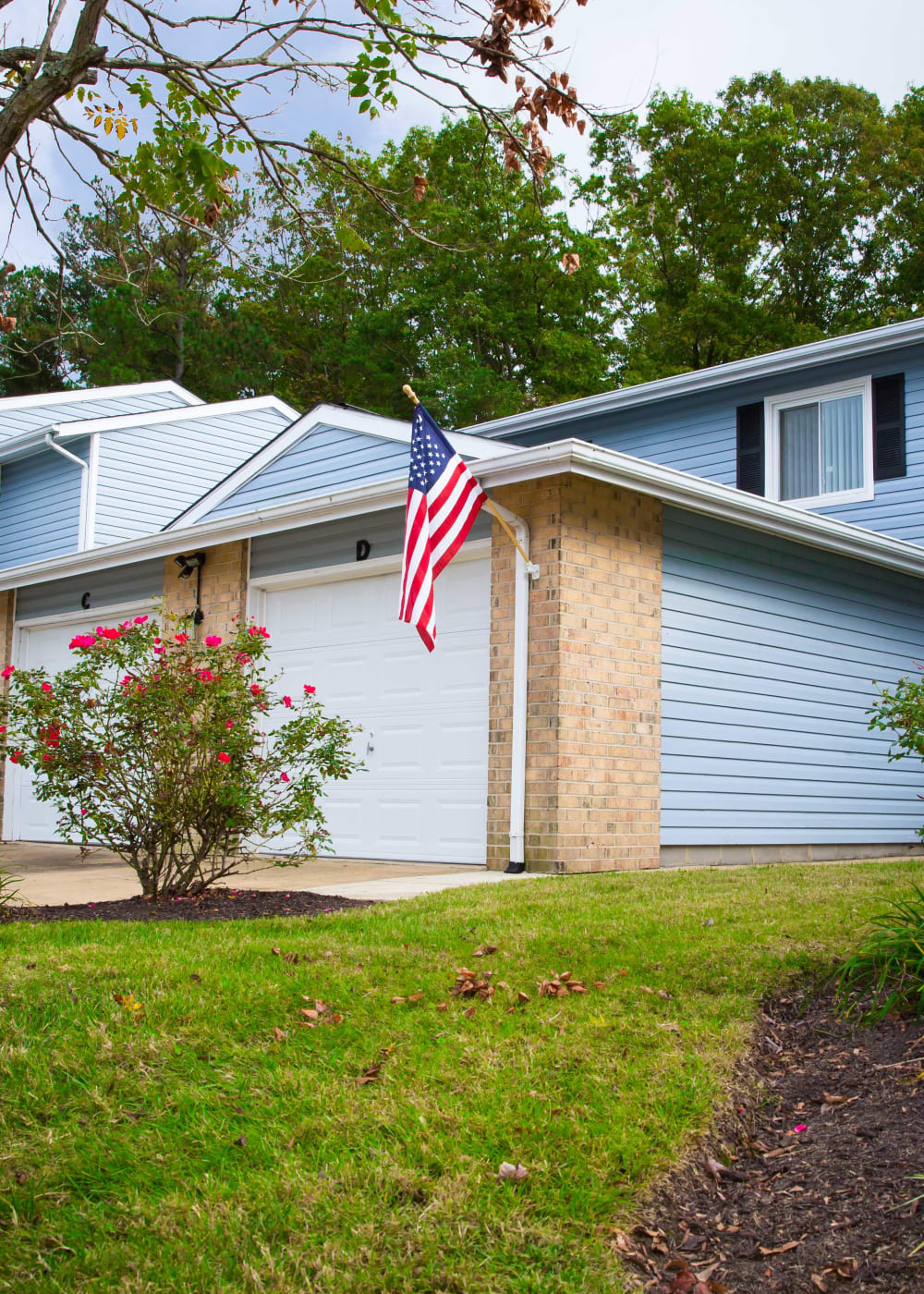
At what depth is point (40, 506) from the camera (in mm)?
18594

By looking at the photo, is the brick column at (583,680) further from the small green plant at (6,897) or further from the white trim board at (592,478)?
the small green plant at (6,897)

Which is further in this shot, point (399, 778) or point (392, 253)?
point (392, 253)

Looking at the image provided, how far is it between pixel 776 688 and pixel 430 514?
4181mm

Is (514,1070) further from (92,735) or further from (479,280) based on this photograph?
(479,280)

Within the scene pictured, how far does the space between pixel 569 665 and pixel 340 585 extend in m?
2.96

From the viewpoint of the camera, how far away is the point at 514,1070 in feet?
11.9

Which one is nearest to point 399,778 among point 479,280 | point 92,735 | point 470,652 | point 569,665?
point 470,652

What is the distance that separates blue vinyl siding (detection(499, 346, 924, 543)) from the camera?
13.2m

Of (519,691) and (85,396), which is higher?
(85,396)

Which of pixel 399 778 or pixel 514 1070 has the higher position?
pixel 399 778

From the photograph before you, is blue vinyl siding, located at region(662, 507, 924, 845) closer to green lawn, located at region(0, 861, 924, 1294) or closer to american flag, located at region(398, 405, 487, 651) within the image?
american flag, located at region(398, 405, 487, 651)

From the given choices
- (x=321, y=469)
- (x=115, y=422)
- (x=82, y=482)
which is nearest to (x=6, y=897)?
(x=321, y=469)

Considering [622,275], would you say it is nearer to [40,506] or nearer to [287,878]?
[40,506]

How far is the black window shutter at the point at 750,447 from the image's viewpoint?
1441 centimetres
